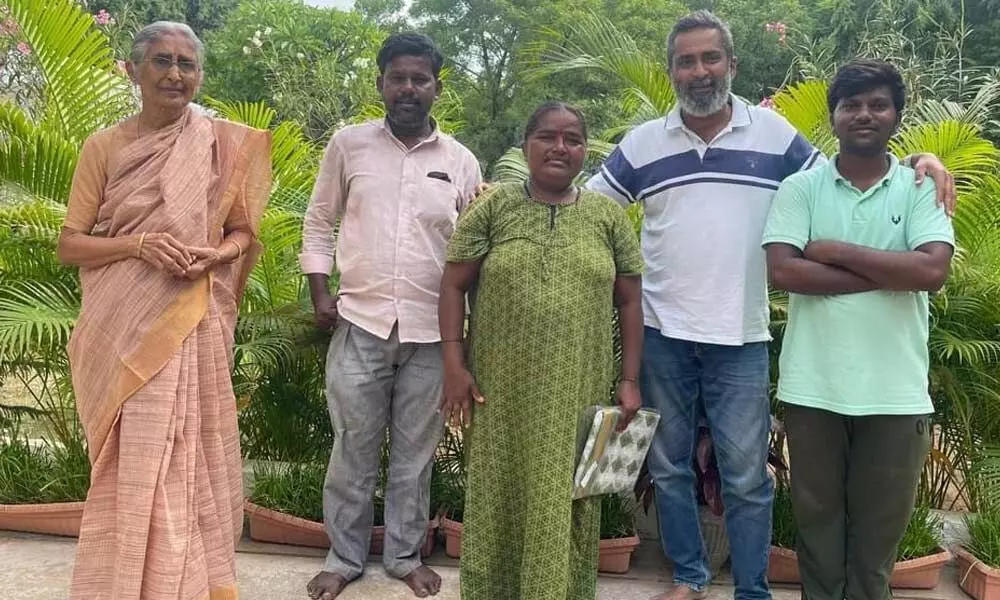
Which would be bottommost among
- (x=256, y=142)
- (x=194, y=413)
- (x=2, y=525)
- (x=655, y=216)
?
(x=2, y=525)

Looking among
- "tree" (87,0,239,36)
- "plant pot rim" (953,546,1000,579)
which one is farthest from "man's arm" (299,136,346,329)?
"tree" (87,0,239,36)

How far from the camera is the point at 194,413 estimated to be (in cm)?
276

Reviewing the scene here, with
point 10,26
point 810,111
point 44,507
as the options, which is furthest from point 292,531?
point 810,111

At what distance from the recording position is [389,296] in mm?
3008

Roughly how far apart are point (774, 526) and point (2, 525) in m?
3.28

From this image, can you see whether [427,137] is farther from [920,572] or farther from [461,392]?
[920,572]

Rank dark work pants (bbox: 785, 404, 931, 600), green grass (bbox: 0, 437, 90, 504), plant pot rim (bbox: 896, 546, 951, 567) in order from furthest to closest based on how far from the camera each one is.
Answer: green grass (bbox: 0, 437, 90, 504)
plant pot rim (bbox: 896, 546, 951, 567)
dark work pants (bbox: 785, 404, 931, 600)

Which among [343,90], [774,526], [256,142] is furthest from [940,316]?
[343,90]

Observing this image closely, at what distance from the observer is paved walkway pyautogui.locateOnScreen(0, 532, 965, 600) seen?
3.16m

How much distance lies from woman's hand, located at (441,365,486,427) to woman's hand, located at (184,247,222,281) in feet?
2.76

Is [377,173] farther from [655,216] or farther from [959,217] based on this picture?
[959,217]

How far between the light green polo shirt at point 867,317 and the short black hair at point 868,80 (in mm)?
202

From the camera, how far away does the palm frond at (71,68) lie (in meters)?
3.78

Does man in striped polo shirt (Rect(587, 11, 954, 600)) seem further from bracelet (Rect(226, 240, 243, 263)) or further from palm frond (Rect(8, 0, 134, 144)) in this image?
palm frond (Rect(8, 0, 134, 144))
